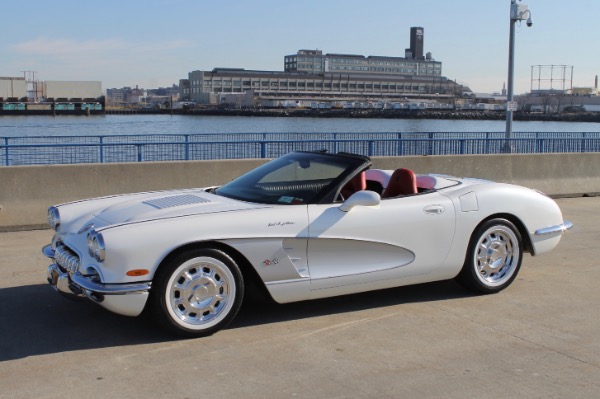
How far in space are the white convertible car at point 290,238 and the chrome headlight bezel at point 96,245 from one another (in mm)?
14

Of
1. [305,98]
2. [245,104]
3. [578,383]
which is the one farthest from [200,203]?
[305,98]

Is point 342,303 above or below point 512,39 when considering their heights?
below

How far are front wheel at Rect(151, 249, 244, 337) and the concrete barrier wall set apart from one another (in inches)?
220

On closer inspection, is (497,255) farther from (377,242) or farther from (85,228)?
(85,228)

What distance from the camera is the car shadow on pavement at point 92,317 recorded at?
5.06 metres

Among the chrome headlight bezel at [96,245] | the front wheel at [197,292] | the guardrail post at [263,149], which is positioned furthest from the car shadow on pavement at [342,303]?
the guardrail post at [263,149]

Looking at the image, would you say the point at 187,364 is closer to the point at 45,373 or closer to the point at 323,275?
the point at 45,373

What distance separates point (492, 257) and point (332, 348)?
2.16 m

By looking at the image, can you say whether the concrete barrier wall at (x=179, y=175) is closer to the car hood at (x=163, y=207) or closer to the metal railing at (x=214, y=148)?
the metal railing at (x=214, y=148)

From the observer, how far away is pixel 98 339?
5.14m

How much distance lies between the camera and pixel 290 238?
17.7 ft

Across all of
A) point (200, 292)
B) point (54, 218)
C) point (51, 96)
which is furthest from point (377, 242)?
point (51, 96)

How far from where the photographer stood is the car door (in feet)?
18.2

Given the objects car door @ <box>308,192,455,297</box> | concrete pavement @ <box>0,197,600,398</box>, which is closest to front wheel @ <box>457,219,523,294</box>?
concrete pavement @ <box>0,197,600,398</box>
